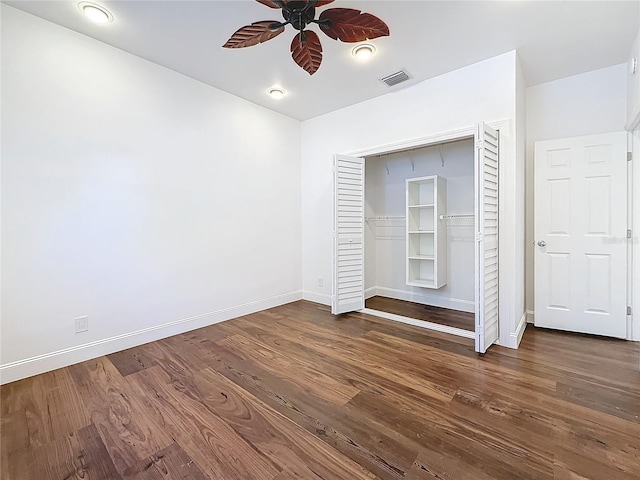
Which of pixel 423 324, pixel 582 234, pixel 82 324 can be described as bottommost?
pixel 423 324

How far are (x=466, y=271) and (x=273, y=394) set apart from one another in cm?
303

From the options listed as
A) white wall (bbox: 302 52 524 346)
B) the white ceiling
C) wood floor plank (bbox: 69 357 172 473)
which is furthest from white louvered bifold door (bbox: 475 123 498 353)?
wood floor plank (bbox: 69 357 172 473)

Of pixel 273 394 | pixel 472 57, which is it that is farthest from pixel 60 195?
pixel 472 57

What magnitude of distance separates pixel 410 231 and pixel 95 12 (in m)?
3.93

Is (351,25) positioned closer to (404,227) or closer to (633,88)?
(633,88)

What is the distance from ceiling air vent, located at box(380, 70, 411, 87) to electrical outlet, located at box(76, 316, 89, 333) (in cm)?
375

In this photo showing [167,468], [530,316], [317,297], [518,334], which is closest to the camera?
[167,468]

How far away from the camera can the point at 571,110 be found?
313 centimetres

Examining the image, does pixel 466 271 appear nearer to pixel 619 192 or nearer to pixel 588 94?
pixel 619 192

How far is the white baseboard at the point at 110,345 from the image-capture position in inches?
85.5

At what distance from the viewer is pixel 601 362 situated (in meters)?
2.35

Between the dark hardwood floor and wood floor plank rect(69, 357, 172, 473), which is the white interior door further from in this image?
wood floor plank rect(69, 357, 172, 473)

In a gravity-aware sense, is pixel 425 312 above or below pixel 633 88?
below

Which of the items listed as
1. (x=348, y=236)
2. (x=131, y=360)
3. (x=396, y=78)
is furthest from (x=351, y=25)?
(x=131, y=360)
